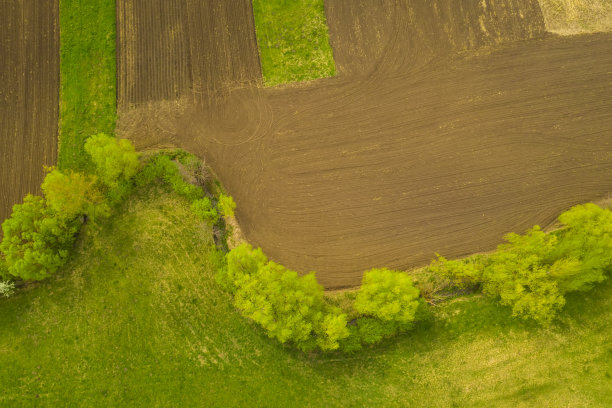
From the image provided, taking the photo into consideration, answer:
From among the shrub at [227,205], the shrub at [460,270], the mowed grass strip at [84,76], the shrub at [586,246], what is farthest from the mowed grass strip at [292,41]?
the shrub at [586,246]

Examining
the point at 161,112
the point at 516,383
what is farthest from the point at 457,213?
the point at 161,112

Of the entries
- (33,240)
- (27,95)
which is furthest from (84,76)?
(33,240)

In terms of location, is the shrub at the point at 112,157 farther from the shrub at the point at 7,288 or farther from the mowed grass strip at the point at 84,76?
the shrub at the point at 7,288

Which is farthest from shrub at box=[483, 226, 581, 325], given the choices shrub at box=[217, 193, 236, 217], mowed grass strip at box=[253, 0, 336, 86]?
mowed grass strip at box=[253, 0, 336, 86]

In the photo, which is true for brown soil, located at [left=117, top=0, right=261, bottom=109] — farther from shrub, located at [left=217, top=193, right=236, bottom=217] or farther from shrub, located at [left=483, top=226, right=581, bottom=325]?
shrub, located at [left=483, top=226, right=581, bottom=325]

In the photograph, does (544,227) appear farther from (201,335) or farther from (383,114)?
(201,335)
